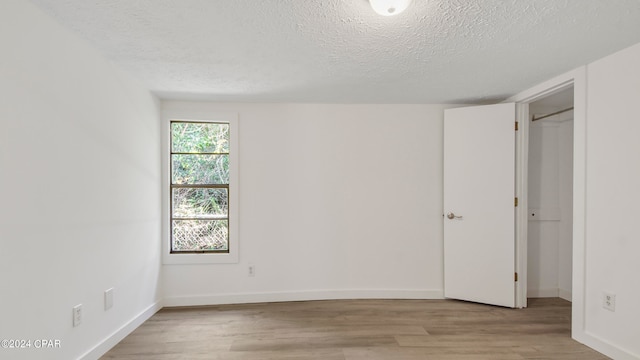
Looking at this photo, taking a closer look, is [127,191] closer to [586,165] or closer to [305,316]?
[305,316]

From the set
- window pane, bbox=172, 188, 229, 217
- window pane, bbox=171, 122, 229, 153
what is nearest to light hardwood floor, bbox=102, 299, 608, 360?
window pane, bbox=172, 188, 229, 217

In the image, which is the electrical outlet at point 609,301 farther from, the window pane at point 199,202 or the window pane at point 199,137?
the window pane at point 199,137

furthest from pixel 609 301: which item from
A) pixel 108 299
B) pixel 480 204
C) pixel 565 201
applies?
pixel 108 299

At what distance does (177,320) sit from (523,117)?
4.00m

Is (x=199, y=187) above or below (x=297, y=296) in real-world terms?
above

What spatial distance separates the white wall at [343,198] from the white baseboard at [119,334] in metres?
1.08

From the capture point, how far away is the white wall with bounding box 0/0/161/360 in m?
1.45

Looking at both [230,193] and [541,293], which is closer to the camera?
[230,193]

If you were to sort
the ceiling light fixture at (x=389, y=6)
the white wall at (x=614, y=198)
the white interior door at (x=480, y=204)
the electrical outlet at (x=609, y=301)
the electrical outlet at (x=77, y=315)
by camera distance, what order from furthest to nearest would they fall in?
the white interior door at (x=480, y=204), the electrical outlet at (x=609, y=301), the white wall at (x=614, y=198), the electrical outlet at (x=77, y=315), the ceiling light fixture at (x=389, y=6)

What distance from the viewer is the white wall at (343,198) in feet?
10.6

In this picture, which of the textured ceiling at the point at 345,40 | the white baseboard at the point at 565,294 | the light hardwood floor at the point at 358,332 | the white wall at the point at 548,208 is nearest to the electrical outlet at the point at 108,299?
the light hardwood floor at the point at 358,332

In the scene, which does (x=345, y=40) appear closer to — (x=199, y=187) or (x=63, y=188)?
(x=63, y=188)

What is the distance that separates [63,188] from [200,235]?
1.57m

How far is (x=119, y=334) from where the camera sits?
7.64 ft
